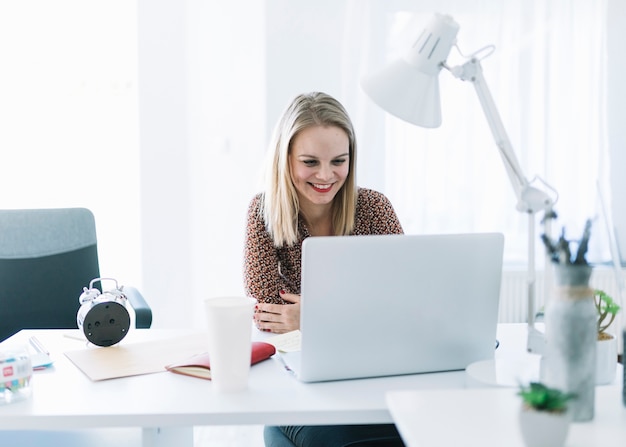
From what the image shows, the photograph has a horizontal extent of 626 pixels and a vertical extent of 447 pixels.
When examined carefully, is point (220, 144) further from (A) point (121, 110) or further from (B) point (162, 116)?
(A) point (121, 110)

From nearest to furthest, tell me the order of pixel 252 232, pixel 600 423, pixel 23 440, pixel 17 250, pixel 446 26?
pixel 600 423 < pixel 446 26 < pixel 23 440 < pixel 252 232 < pixel 17 250

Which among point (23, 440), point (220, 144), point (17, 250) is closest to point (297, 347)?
point (23, 440)

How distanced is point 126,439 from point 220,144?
2.27m

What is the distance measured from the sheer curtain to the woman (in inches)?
53.5

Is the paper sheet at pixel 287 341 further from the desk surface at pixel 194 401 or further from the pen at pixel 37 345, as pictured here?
the pen at pixel 37 345

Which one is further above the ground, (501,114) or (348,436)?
(501,114)

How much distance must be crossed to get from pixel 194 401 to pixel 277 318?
1.53 feet

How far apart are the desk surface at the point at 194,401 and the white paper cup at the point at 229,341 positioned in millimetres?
24

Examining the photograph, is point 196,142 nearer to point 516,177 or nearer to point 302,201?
point 302,201

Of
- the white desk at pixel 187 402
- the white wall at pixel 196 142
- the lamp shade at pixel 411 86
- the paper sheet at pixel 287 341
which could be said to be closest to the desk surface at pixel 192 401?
the white desk at pixel 187 402

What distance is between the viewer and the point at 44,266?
6.42ft

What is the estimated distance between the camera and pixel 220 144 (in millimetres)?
3283

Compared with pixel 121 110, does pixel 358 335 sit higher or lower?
lower

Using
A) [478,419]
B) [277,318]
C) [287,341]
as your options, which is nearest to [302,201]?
[277,318]
